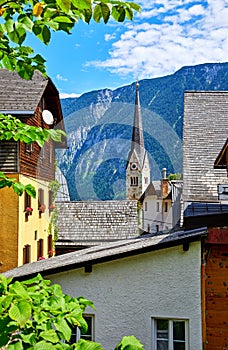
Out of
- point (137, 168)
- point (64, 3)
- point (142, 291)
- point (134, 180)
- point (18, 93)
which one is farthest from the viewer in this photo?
point (134, 180)

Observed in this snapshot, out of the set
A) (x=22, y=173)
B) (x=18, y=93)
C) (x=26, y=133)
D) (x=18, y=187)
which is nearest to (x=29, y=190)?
(x=18, y=187)

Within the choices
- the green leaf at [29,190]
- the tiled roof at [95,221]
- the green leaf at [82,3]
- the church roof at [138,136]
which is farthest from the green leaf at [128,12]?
the church roof at [138,136]

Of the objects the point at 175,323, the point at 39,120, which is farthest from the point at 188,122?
the point at 39,120

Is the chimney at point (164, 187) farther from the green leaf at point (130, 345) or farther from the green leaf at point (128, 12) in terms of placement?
the green leaf at point (128, 12)

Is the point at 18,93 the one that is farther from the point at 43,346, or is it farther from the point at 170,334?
the point at 43,346

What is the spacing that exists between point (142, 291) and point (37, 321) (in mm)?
3143

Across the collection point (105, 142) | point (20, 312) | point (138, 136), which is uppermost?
point (138, 136)

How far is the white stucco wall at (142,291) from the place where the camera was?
4090 millimetres

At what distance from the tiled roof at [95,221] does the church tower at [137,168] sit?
4.12 m

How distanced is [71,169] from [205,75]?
3004 centimetres

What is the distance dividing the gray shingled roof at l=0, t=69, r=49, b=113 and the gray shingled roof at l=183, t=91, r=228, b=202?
3689 millimetres

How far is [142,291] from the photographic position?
4.22 meters

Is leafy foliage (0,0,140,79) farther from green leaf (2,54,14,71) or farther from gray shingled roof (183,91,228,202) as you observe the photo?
gray shingled roof (183,91,228,202)

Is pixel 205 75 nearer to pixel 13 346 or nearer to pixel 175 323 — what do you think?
pixel 175 323
